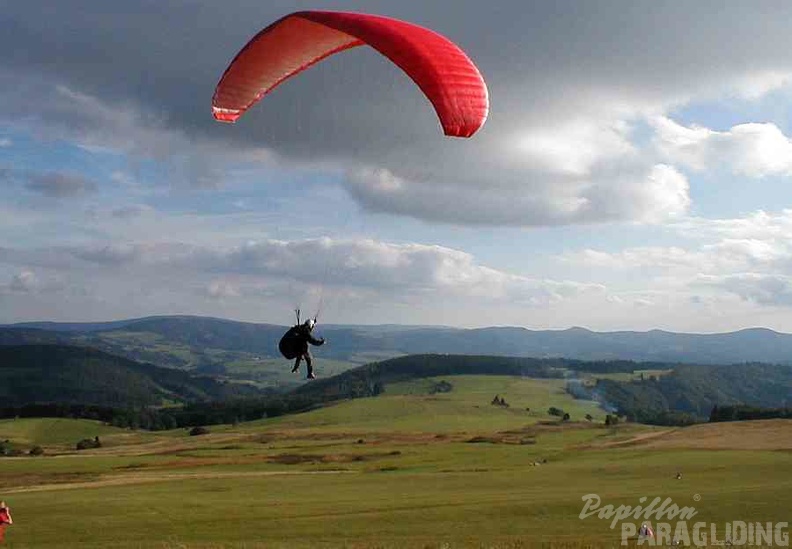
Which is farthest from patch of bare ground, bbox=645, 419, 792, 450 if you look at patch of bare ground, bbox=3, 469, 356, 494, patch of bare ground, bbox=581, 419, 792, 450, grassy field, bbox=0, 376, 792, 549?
patch of bare ground, bbox=3, 469, 356, 494

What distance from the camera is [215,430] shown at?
4990 inches

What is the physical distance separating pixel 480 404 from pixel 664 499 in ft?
364

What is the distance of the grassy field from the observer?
2653 centimetres

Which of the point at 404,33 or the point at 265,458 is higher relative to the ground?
the point at 404,33

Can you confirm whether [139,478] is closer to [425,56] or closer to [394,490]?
[394,490]

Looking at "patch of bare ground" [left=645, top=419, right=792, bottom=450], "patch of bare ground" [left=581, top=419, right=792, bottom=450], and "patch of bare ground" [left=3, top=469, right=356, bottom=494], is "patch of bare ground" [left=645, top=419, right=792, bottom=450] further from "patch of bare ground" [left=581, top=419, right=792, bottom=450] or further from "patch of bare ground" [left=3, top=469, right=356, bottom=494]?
"patch of bare ground" [left=3, top=469, right=356, bottom=494]

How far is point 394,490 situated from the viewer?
3916 centimetres

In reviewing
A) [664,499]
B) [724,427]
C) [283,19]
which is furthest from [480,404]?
[283,19]

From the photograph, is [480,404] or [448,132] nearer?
[448,132]

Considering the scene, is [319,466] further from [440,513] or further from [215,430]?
[215,430]

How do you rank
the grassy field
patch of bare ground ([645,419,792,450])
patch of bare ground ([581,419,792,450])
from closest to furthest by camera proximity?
1. the grassy field
2. patch of bare ground ([645,419,792,450])
3. patch of bare ground ([581,419,792,450])

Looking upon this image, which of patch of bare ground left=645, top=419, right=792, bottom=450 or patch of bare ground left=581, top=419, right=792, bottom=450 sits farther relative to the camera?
patch of bare ground left=581, top=419, right=792, bottom=450

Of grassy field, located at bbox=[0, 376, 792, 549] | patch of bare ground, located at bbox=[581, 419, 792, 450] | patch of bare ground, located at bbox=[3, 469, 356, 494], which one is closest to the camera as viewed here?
grassy field, located at bbox=[0, 376, 792, 549]

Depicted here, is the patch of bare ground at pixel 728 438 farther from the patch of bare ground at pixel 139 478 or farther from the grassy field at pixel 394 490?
the patch of bare ground at pixel 139 478
